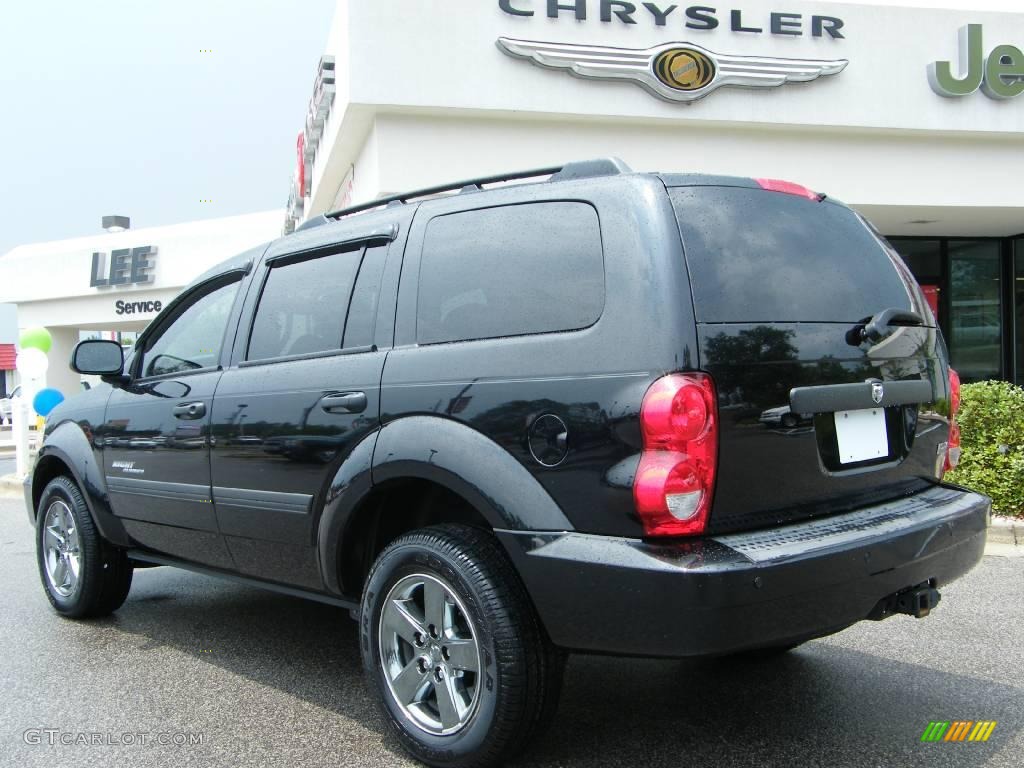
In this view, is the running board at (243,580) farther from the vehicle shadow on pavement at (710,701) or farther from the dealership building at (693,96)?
the dealership building at (693,96)

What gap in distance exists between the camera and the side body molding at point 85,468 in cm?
469

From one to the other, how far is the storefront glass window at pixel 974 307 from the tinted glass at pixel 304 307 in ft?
44.7

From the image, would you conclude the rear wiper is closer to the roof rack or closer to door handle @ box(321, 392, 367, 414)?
the roof rack

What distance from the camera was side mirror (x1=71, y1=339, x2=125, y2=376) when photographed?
459 centimetres

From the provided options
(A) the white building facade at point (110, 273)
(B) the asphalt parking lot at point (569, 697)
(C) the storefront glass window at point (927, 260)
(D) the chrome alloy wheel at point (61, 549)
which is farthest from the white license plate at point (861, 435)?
(A) the white building facade at point (110, 273)

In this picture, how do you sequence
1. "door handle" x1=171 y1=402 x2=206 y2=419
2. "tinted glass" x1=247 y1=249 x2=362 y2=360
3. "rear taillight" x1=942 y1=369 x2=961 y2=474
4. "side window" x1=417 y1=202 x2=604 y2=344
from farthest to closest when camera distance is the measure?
"door handle" x1=171 y1=402 x2=206 y2=419
"tinted glass" x1=247 y1=249 x2=362 y2=360
"rear taillight" x1=942 y1=369 x2=961 y2=474
"side window" x1=417 y1=202 x2=604 y2=344

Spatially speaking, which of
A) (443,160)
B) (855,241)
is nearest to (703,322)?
(855,241)

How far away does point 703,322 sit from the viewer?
265 cm


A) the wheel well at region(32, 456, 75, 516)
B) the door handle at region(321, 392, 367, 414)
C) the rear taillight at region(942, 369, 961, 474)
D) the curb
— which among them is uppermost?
the door handle at region(321, 392, 367, 414)

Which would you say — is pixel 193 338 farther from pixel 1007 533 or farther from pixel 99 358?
pixel 1007 533

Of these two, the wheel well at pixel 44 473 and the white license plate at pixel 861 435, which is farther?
the wheel well at pixel 44 473

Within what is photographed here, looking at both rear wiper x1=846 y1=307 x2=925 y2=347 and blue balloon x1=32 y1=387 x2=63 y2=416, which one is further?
blue balloon x1=32 y1=387 x2=63 y2=416

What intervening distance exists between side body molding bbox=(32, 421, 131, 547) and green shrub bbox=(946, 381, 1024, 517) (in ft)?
18.3

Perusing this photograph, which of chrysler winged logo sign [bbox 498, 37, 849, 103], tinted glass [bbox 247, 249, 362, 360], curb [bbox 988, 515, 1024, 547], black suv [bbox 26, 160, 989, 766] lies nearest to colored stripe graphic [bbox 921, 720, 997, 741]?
black suv [bbox 26, 160, 989, 766]
